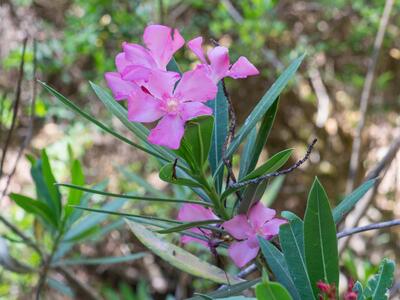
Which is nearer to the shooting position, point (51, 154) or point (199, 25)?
point (51, 154)

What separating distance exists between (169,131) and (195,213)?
0.16 meters

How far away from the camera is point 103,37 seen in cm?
230

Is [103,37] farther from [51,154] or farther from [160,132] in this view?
[160,132]

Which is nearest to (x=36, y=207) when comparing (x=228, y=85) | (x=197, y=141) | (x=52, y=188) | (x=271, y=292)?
(x=52, y=188)

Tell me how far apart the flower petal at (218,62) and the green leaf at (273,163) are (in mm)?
105

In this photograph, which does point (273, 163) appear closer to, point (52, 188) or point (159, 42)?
point (159, 42)

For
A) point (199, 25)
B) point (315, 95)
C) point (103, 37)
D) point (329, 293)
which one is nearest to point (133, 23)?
point (103, 37)

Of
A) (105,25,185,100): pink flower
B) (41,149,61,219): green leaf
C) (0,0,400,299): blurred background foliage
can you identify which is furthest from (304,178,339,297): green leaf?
(0,0,400,299): blurred background foliage

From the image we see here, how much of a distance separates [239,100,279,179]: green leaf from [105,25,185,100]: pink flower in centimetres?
13

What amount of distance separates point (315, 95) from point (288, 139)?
33 cm

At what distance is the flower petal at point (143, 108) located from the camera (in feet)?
1.92

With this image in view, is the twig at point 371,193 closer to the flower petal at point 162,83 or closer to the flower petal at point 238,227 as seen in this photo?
the flower petal at point 238,227

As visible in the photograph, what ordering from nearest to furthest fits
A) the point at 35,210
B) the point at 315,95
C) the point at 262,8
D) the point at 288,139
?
the point at 35,210 < the point at 262,8 < the point at 315,95 < the point at 288,139

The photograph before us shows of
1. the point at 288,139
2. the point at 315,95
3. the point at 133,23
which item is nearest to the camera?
the point at 133,23
